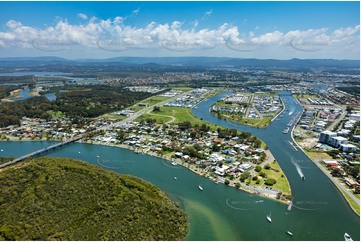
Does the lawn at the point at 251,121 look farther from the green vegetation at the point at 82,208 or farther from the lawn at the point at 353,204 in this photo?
the green vegetation at the point at 82,208

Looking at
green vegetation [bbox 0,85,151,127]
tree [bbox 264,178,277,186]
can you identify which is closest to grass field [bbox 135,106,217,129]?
green vegetation [bbox 0,85,151,127]

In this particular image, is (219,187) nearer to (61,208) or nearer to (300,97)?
(61,208)

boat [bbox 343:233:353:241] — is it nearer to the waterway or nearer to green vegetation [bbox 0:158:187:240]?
the waterway

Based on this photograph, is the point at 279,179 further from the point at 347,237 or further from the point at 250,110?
the point at 250,110

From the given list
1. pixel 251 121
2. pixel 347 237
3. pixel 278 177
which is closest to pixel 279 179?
pixel 278 177

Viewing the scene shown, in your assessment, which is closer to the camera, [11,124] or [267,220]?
[267,220]

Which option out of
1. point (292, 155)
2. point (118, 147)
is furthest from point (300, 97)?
point (118, 147)

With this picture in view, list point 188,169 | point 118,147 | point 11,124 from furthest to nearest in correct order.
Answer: point 11,124, point 118,147, point 188,169
